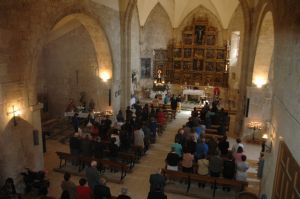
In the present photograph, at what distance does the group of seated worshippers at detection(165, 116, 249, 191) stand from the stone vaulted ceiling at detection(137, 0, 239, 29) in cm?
1359

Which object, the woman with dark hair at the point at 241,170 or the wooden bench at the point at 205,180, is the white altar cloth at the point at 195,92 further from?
the woman with dark hair at the point at 241,170

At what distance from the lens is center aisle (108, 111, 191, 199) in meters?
8.82

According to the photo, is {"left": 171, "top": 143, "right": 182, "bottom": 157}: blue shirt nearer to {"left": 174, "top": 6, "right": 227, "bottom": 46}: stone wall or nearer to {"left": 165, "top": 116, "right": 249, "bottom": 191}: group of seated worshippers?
{"left": 165, "top": 116, "right": 249, "bottom": 191}: group of seated worshippers

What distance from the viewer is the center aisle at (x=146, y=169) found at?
8820mm

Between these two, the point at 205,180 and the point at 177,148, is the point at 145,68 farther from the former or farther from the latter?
the point at 205,180

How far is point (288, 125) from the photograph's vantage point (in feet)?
19.1

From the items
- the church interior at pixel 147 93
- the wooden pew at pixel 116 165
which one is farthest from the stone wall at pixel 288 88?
the wooden pew at pixel 116 165

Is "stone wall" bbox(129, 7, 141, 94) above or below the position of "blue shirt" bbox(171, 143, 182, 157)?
above

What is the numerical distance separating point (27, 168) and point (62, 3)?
6349 mm

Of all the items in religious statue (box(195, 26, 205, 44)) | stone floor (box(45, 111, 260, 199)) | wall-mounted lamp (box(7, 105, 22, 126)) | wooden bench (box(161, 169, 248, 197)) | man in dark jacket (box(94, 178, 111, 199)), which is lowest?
stone floor (box(45, 111, 260, 199))

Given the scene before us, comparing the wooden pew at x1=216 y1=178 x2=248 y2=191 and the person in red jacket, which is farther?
the wooden pew at x1=216 y1=178 x2=248 y2=191

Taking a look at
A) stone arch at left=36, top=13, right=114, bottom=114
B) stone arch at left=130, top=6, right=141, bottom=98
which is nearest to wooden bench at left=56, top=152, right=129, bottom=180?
stone arch at left=36, top=13, right=114, bottom=114

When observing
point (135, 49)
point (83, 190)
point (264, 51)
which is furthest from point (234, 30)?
point (83, 190)

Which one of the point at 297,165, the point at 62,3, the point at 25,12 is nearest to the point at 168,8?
the point at 62,3
